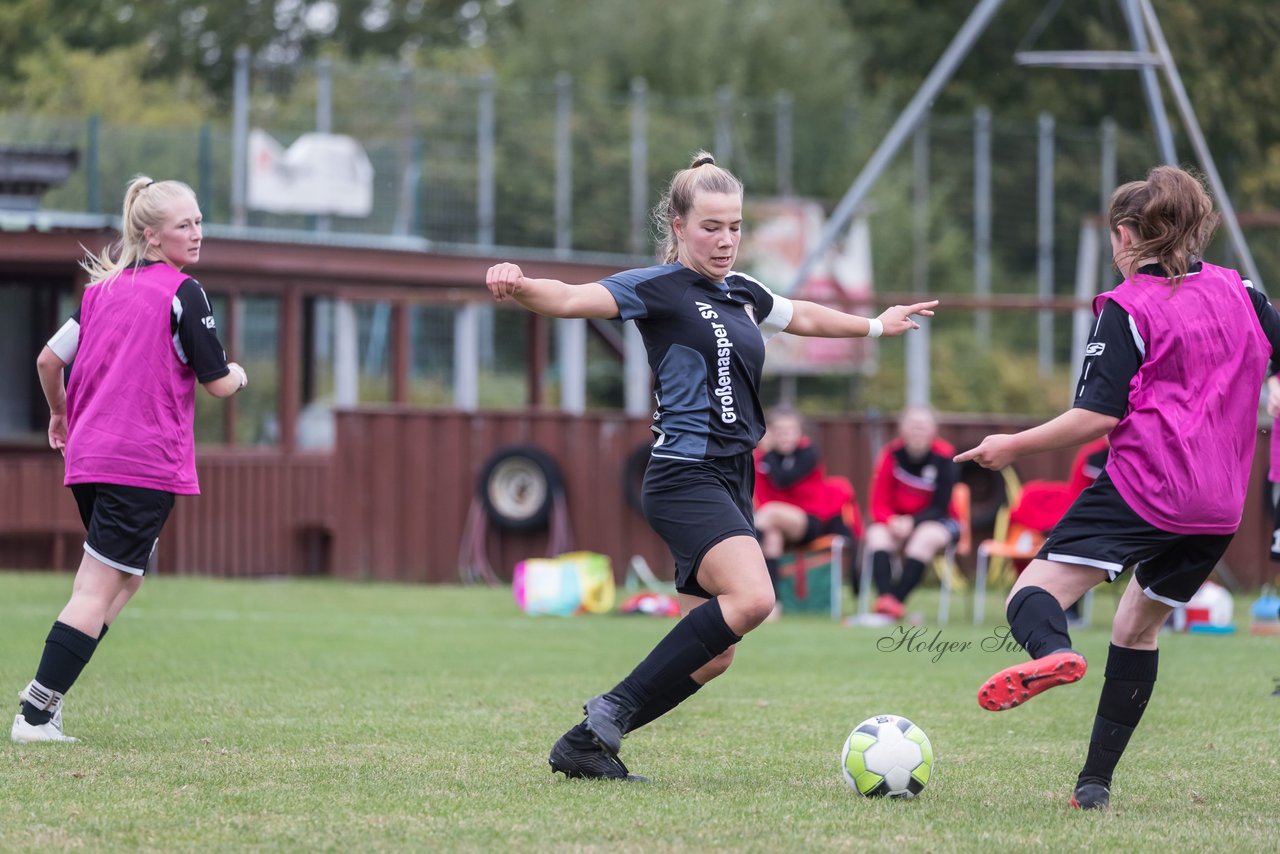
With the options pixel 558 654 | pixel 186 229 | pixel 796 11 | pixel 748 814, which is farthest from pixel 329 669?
pixel 796 11

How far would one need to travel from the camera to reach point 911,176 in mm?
29828

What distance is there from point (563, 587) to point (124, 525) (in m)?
6.71

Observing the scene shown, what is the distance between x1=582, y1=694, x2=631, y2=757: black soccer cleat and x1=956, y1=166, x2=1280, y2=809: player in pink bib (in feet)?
3.89

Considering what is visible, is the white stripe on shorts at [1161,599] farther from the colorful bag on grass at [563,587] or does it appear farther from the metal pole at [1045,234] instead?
the metal pole at [1045,234]

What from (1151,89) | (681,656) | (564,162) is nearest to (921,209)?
(564,162)

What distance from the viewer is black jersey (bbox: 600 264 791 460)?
5.11 m

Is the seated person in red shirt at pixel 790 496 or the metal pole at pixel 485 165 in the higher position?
the metal pole at pixel 485 165

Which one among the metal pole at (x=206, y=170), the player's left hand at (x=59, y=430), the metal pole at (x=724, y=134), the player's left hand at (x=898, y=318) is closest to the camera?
the player's left hand at (x=898, y=318)

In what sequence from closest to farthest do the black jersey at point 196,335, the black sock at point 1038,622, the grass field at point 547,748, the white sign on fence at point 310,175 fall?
the grass field at point 547,748, the black sock at point 1038,622, the black jersey at point 196,335, the white sign on fence at point 310,175

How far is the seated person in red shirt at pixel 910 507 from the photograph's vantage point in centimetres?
1178

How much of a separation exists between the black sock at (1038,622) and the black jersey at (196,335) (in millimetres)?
2784

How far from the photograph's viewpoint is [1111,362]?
15.2 ft

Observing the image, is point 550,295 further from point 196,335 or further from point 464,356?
point 464,356

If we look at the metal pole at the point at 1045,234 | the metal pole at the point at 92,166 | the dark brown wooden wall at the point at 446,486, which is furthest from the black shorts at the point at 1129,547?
the metal pole at the point at 1045,234
